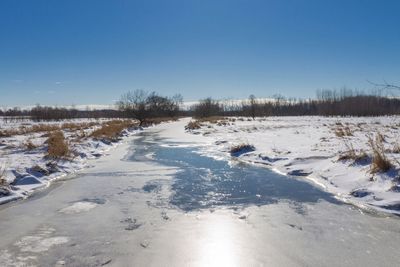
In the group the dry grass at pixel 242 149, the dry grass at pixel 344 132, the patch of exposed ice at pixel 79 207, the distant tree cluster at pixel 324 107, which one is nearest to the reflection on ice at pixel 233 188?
the patch of exposed ice at pixel 79 207

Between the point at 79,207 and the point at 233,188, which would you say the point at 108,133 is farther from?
the point at 79,207

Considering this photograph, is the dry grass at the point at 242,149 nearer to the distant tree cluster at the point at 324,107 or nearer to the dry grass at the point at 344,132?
the dry grass at the point at 344,132

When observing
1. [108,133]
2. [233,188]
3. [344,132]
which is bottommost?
[233,188]

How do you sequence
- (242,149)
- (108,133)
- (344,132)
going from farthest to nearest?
(108,133), (344,132), (242,149)

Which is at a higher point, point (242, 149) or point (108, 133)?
point (108, 133)

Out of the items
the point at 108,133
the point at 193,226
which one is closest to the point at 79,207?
the point at 193,226

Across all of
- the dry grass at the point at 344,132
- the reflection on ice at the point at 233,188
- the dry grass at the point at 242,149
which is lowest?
the reflection on ice at the point at 233,188

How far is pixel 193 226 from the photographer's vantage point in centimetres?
532

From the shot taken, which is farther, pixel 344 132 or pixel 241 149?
pixel 344 132

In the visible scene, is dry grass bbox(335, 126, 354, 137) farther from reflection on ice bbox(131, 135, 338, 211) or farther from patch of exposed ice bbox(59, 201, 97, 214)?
patch of exposed ice bbox(59, 201, 97, 214)

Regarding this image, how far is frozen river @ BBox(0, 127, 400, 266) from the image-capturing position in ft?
13.4

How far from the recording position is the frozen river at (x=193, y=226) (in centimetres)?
407

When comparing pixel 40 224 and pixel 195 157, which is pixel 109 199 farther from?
pixel 195 157

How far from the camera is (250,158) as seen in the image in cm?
1314
